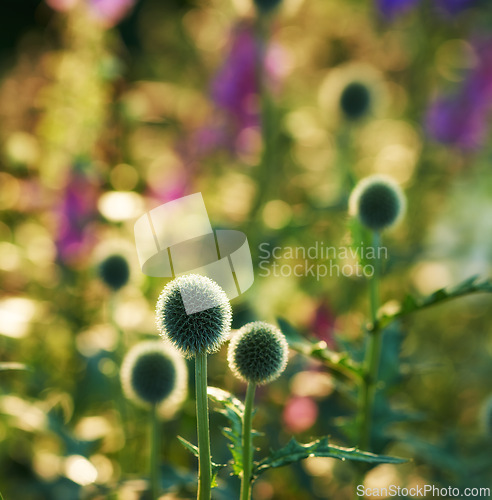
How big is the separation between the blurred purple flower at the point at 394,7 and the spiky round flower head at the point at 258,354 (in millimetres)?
1908

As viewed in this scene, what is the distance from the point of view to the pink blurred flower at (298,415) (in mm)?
1621

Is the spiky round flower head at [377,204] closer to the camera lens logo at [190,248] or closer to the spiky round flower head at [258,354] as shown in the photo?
the camera lens logo at [190,248]

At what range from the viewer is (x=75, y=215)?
73.5 inches

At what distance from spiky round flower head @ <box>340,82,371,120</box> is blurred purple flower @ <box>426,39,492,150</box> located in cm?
33

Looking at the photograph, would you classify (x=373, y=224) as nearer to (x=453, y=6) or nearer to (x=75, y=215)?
(x=75, y=215)

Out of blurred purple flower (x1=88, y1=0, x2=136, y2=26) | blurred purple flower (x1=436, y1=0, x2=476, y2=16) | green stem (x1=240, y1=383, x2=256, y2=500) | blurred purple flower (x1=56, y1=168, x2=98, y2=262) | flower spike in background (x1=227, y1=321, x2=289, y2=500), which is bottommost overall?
green stem (x1=240, y1=383, x2=256, y2=500)

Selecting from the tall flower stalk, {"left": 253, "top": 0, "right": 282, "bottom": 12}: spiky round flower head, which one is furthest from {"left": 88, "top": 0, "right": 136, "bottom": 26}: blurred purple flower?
the tall flower stalk

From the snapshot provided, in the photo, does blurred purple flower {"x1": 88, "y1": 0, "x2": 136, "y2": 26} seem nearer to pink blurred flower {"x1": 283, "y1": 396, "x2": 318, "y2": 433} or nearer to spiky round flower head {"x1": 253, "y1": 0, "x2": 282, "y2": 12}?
spiky round flower head {"x1": 253, "y1": 0, "x2": 282, "y2": 12}

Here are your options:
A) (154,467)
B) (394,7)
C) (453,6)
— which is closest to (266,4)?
(394,7)

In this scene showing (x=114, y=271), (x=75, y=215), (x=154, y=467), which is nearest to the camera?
(x=154, y=467)

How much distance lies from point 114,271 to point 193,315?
76 centimetres

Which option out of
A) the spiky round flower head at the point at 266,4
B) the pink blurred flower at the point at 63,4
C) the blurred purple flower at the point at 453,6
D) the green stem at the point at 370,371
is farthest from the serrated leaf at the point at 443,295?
the blurred purple flower at the point at 453,6

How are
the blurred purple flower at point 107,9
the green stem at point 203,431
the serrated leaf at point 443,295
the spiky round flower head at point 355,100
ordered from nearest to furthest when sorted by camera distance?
the green stem at point 203,431 < the serrated leaf at point 443,295 < the blurred purple flower at point 107,9 < the spiky round flower head at point 355,100

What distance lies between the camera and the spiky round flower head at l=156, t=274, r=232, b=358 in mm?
792
